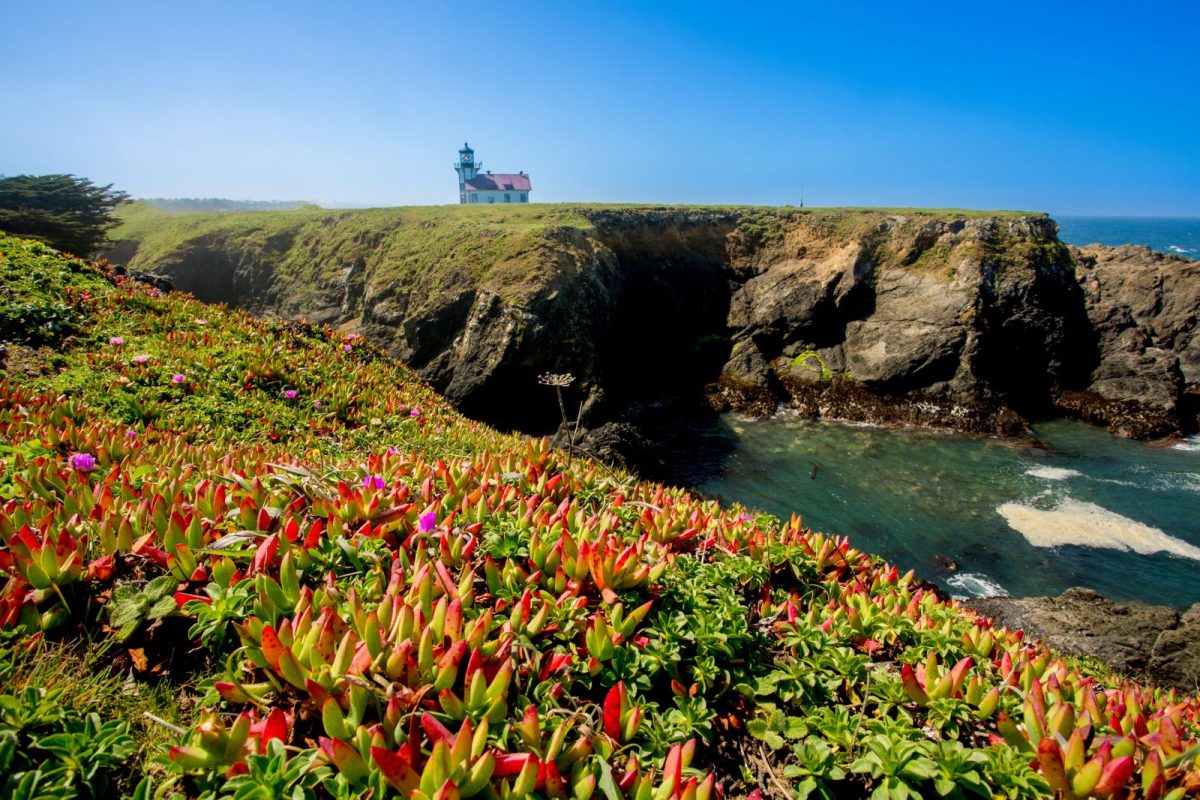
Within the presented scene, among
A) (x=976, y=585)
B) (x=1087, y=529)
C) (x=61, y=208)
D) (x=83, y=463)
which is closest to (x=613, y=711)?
(x=83, y=463)

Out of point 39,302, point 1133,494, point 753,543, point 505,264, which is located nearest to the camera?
point 753,543

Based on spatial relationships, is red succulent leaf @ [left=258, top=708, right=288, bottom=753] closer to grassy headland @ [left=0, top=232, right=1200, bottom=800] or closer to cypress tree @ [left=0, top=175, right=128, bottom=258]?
grassy headland @ [left=0, top=232, right=1200, bottom=800]

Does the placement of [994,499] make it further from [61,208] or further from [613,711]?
[61,208]

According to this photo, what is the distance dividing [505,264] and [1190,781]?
86.6 ft

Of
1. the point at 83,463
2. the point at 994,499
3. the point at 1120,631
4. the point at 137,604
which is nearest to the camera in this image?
the point at 137,604

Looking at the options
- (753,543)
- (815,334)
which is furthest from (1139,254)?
(753,543)

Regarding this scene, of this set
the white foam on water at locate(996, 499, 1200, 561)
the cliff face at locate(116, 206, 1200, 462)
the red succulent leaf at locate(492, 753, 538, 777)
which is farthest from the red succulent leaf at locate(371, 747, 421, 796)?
the cliff face at locate(116, 206, 1200, 462)

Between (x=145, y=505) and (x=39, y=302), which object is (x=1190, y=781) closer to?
(x=145, y=505)

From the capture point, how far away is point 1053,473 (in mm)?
19562

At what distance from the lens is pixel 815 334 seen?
30.0m

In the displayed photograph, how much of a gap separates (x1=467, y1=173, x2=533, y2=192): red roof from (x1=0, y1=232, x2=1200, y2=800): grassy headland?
242 feet

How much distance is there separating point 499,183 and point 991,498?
2701 inches

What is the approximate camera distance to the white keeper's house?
71812 millimetres

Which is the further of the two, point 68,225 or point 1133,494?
point 68,225
